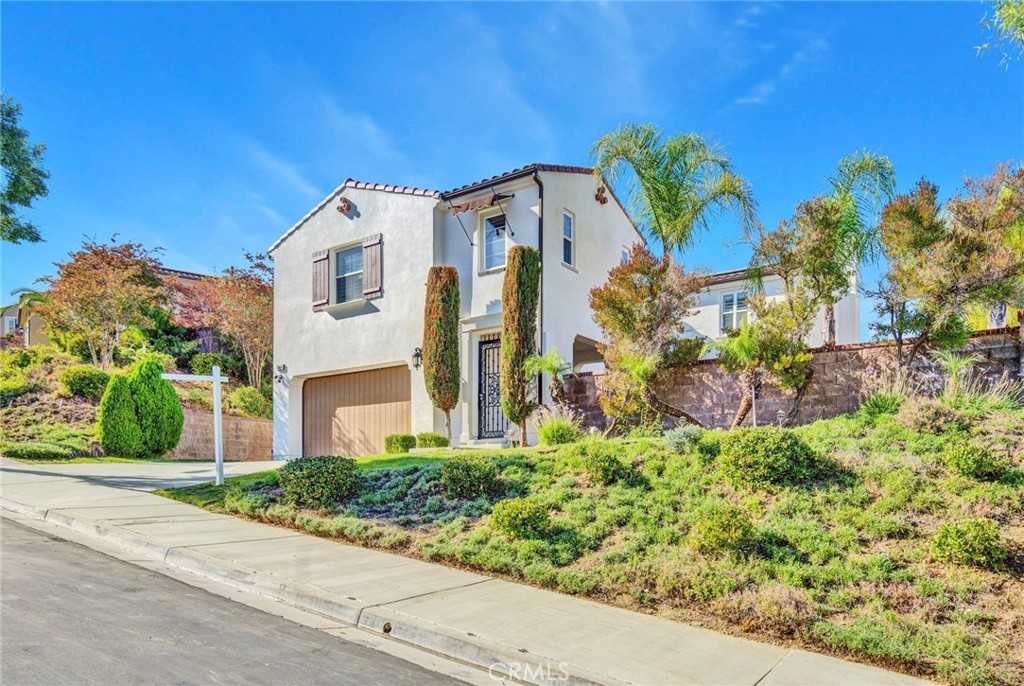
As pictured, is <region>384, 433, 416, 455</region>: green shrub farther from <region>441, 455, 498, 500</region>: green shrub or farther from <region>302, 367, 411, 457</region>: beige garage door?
<region>441, 455, 498, 500</region>: green shrub

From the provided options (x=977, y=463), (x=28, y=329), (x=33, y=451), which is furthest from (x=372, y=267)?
(x=28, y=329)

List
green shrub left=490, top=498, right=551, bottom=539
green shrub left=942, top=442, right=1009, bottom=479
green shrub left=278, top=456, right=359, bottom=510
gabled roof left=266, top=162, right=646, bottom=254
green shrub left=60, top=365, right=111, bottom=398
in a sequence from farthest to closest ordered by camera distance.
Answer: green shrub left=60, top=365, right=111, bottom=398, gabled roof left=266, top=162, right=646, bottom=254, green shrub left=278, top=456, right=359, bottom=510, green shrub left=490, top=498, right=551, bottom=539, green shrub left=942, top=442, right=1009, bottom=479

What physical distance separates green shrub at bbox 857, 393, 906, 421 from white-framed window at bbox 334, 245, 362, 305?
11.9m

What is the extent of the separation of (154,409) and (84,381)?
284cm

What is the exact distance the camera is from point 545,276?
49.6ft

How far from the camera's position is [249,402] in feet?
70.5

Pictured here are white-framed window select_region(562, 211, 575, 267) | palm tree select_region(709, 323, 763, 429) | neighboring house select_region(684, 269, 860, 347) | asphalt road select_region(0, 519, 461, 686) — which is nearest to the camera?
asphalt road select_region(0, 519, 461, 686)

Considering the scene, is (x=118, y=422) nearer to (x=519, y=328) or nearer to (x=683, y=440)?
(x=519, y=328)

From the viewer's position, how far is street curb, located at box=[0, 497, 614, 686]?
15.9 ft

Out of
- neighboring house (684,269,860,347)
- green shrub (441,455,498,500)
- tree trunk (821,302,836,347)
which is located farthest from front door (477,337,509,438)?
tree trunk (821,302,836,347)

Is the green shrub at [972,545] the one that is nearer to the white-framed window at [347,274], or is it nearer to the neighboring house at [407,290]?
the neighboring house at [407,290]

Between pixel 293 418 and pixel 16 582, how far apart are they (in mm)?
12790

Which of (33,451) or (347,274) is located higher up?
(347,274)

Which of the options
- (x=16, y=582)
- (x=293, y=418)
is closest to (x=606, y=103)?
(x=293, y=418)
